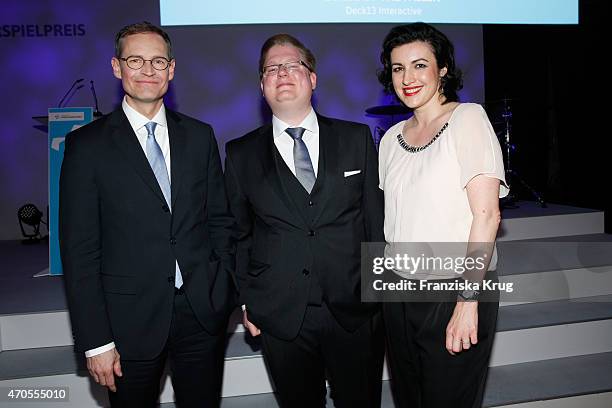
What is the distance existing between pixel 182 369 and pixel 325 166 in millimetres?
892

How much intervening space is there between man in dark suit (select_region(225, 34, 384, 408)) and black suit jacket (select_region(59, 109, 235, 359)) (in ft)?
0.65

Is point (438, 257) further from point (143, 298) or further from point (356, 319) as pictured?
point (143, 298)

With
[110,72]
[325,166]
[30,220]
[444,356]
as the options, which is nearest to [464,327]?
[444,356]

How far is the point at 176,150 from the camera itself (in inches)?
68.9

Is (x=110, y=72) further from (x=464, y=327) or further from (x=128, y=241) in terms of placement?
(x=464, y=327)

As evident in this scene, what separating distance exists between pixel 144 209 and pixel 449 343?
109 cm

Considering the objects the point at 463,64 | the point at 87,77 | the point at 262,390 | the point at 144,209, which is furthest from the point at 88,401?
the point at 463,64

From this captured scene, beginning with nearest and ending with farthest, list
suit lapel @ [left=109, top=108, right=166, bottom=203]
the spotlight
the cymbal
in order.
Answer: suit lapel @ [left=109, top=108, right=166, bottom=203] < the cymbal < the spotlight

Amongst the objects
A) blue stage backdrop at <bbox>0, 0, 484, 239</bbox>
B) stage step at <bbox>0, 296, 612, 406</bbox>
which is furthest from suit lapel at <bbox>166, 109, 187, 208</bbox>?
blue stage backdrop at <bbox>0, 0, 484, 239</bbox>

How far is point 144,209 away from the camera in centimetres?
165

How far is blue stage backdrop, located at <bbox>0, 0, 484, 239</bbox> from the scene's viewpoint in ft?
19.4

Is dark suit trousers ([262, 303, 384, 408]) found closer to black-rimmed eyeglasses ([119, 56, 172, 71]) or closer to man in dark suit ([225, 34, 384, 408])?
man in dark suit ([225, 34, 384, 408])

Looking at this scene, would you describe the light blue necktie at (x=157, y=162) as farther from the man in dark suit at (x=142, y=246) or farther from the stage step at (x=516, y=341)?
the stage step at (x=516, y=341)

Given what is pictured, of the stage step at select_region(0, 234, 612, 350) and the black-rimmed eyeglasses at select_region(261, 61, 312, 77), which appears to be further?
the stage step at select_region(0, 234, 612, 350)
